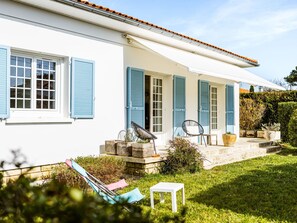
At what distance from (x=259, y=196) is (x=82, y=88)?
23.6ft

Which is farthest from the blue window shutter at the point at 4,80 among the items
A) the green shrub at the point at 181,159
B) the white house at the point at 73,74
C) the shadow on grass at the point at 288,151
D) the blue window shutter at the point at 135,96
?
the shadow on grass at the point at 288,151

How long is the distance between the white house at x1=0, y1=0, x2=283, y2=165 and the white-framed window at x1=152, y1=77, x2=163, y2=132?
3.2 inches

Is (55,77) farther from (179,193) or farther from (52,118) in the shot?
(179,193)

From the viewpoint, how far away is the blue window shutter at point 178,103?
17.2 m

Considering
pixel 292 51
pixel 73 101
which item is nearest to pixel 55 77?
pixel 73 101

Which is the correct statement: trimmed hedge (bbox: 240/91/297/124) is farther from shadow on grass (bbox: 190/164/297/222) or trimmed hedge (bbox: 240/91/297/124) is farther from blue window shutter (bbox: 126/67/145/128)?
blue window shutter (bbox: 126/67/145/128)

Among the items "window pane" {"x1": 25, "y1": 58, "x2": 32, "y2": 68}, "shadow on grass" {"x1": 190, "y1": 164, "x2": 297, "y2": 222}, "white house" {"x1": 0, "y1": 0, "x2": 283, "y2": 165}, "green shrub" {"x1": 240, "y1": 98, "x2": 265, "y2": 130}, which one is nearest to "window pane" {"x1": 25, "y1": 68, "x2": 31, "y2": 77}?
"white house" {"x1": 0, "y1": 0, "x2": 283, "y2": 165}

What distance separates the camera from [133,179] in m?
11.8

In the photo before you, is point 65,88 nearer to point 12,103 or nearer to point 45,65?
point 45,65

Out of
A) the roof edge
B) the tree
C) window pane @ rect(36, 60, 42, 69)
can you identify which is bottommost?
window pane @ rect(36, 60, 42, 69)

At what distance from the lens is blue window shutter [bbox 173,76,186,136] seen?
1722 centimetres

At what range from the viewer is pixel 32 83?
11.3 m

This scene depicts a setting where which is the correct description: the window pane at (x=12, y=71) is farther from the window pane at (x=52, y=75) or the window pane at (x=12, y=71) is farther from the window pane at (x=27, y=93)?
the window pane at (x=52, y=75)

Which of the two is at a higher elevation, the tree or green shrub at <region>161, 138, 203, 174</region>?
the tree
